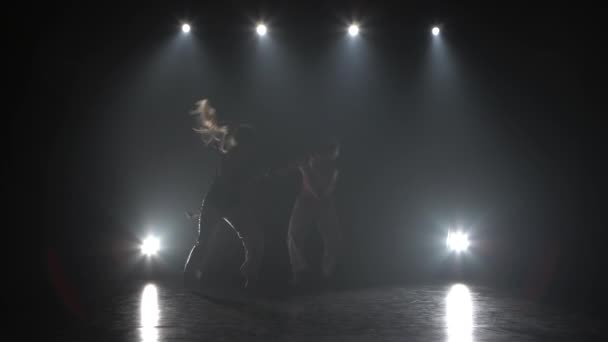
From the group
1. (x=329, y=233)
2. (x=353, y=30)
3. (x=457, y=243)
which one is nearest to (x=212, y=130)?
(x=329, y=233)

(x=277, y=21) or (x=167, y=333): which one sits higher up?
(x=277, y=21)

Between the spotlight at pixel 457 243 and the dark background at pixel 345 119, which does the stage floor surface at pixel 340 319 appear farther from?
the dark background at pixel 345 119

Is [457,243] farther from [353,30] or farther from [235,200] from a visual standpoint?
[235,200]

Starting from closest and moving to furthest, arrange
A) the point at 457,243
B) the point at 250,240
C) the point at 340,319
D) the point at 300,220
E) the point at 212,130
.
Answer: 1. the point at 340,319
2. the point at 250,240
3. the point at 212,130
4. the point at 300,220
5. the point at 457,243

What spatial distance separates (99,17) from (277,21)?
241 cm

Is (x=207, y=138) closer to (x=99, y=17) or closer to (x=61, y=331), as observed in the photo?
(x=99, y=17)

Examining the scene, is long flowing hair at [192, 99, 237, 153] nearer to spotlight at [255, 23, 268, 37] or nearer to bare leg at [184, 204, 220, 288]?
bare leg at [184, 204, 220, 288]

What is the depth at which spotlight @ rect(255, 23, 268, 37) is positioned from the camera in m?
9.34

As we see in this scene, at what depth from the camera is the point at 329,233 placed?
26.2ft

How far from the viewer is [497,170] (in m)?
9.71

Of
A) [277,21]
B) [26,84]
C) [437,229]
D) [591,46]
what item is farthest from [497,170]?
[26,84]

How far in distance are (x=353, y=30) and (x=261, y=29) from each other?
51.3 inches

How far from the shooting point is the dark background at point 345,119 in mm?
9031

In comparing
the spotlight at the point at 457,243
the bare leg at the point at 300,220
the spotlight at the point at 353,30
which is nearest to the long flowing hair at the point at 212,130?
the bare leg at the point at 300,220
